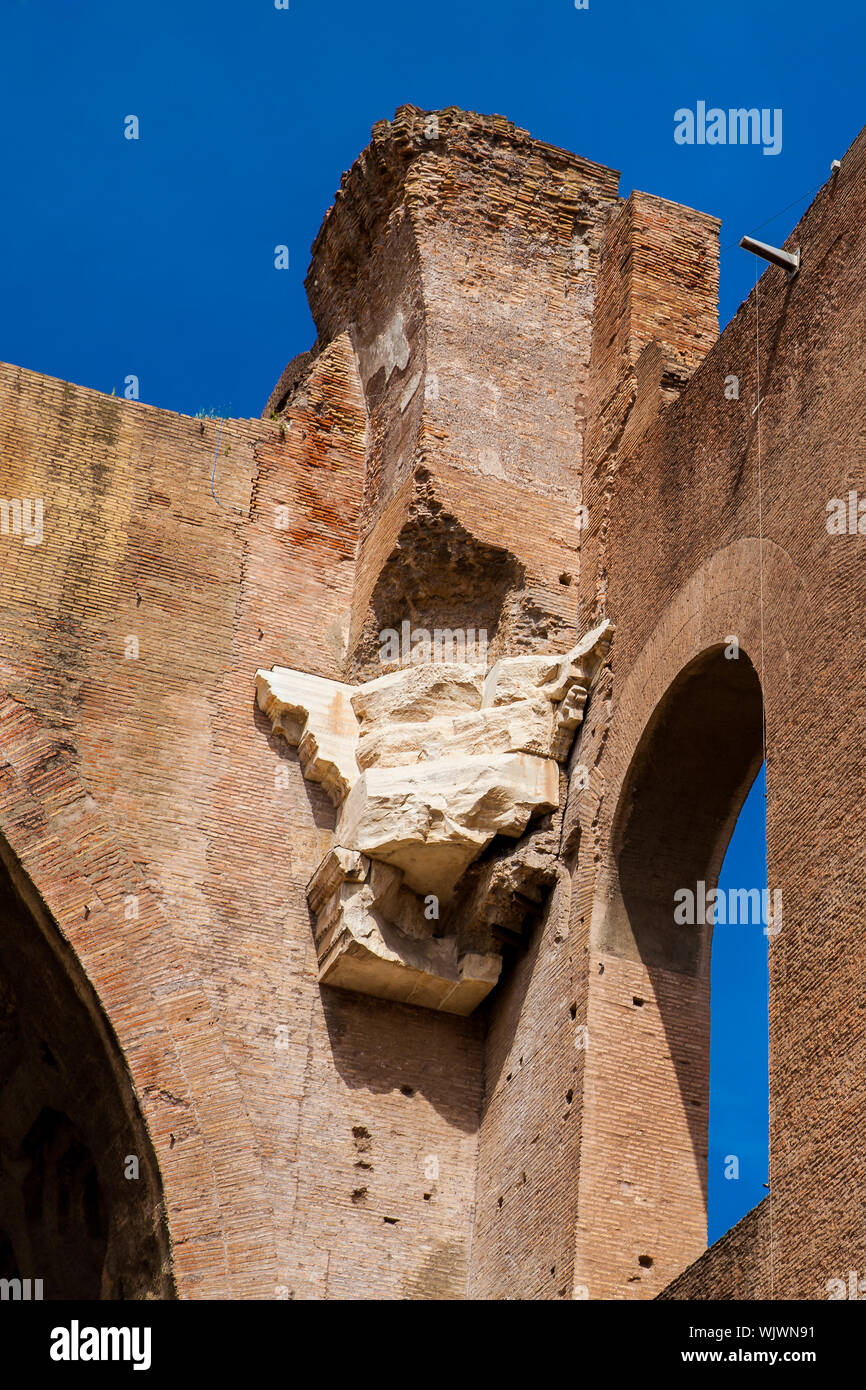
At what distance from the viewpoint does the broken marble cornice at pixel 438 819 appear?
9.95 m

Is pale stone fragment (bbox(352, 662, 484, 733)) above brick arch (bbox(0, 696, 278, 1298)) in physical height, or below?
above

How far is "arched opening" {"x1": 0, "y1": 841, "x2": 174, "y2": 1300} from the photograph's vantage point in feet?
31.1

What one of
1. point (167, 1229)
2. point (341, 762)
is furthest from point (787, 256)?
point (167, 1229)

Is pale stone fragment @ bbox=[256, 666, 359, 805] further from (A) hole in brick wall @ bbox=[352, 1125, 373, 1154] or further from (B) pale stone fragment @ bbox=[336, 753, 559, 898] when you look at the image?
(A) hole in brick wall @ bbox=[352, 1125, 373, 1154]

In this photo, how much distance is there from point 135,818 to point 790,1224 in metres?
4.29

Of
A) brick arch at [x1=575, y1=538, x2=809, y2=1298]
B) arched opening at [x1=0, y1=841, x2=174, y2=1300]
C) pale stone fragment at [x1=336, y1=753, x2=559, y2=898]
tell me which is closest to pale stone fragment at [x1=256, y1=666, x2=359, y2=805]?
pale stone fragment at [x1=336, y1=753, x2=559, y2=898]

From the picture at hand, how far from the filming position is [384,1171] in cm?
964

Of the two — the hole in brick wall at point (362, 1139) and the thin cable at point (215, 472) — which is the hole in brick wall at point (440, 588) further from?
the hole in brick wall at point (362, 1139)

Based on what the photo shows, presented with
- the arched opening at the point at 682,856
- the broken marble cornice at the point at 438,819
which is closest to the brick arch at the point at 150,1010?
the broken marble cornice at the point at 438,819

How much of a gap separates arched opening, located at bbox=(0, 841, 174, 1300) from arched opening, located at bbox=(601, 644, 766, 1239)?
7.73 ft

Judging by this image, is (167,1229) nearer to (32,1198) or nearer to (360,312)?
(32,1198)

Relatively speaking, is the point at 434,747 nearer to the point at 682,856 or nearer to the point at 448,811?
the point at 448,811

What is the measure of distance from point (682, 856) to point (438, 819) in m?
1.22

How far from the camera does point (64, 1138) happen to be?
35.0 feet
